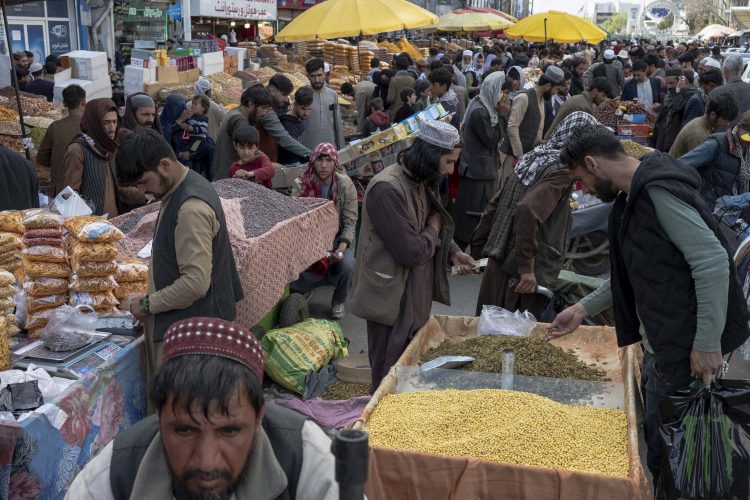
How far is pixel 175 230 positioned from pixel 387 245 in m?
1.05

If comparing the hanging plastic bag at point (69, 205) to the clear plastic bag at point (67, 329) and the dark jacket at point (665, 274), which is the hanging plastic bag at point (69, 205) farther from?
the dark jacket at point (665, 274)

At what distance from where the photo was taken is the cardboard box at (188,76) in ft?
45.6

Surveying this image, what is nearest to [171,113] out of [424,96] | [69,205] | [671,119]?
[424,96]

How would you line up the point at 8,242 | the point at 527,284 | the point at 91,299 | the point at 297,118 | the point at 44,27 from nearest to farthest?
1. the point at 8,242
2. the point at 91,299
3. the point at 527,284
4. the point at 297,118
5. the point at 44,27

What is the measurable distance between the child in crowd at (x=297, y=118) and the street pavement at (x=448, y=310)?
4.37 ft

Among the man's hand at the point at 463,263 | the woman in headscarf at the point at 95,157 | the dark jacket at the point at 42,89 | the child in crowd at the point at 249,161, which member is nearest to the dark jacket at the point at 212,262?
the man's hand at the point at 463,263

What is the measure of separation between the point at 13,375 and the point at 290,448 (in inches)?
80.7

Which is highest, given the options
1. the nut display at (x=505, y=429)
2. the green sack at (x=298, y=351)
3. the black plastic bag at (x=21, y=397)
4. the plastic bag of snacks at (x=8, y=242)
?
the plastic bag of snacks at (x=8, y=242)

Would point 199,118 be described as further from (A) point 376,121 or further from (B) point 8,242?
(B) point 8,242

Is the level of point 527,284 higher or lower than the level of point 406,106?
lower

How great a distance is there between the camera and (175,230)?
339 centimetres

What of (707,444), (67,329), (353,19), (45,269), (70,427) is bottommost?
(70,427)

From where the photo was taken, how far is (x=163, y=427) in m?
1.58

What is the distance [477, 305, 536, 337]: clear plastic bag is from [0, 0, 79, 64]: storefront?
13718 millimetres
